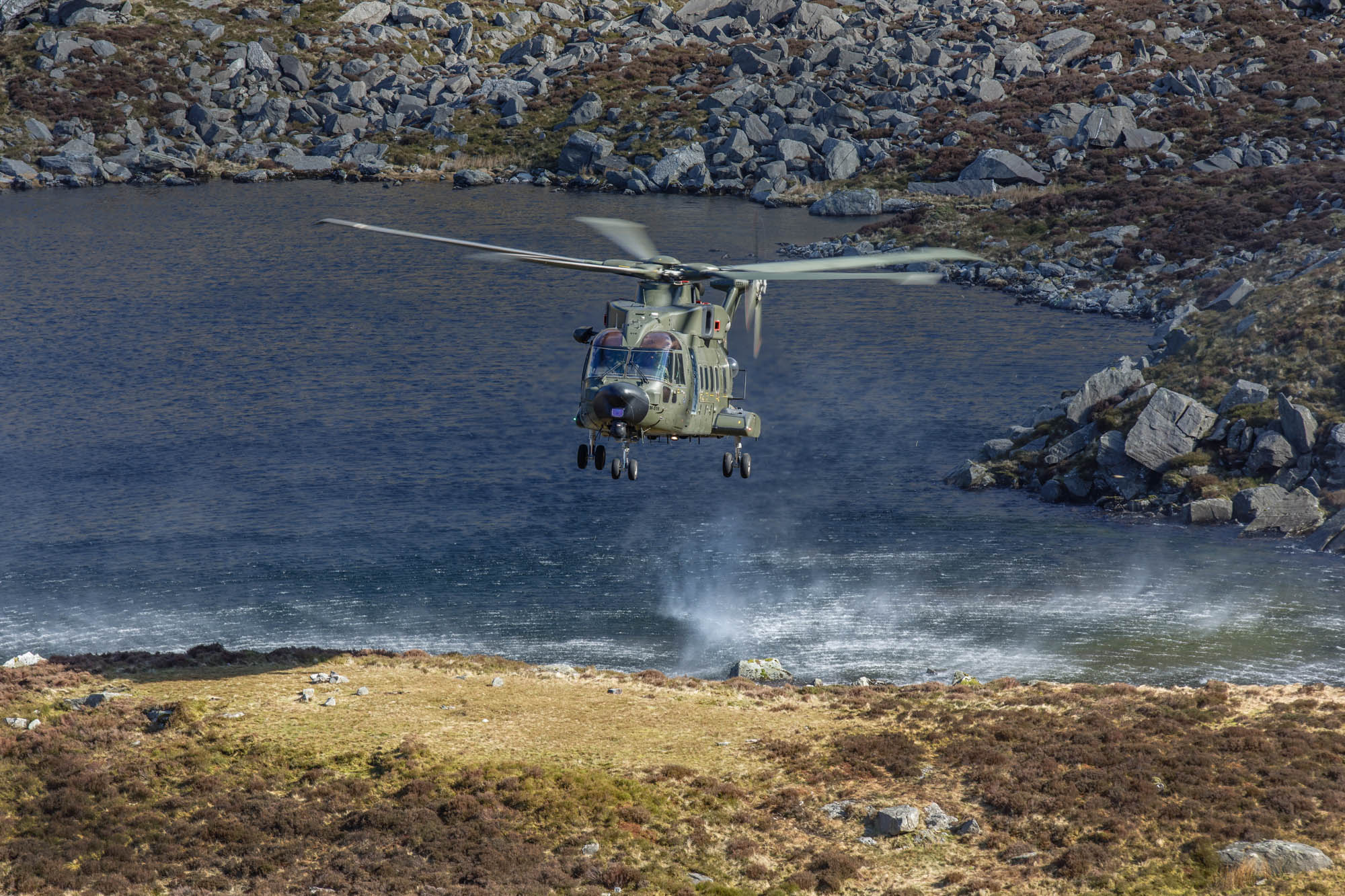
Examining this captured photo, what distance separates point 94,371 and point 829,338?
50.7 meters

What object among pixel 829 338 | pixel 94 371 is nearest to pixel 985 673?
pixel 829 338

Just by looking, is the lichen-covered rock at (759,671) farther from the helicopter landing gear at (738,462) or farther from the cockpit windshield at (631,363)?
the cockpit windshield at (631,363)

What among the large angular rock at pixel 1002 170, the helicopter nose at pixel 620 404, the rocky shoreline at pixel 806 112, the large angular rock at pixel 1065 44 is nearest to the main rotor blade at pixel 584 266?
the helicopter nose at pixel 620 404

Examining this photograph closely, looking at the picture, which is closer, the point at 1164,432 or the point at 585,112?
the point at 1164,432

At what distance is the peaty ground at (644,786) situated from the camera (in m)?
36.9

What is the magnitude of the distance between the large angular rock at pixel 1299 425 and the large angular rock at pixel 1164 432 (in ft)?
12.3

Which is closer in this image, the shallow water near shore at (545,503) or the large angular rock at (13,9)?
the shallow water near shore at (545,503)

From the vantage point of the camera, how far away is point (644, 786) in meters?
41.2

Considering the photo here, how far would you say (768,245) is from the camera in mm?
120375

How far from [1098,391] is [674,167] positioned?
75.6 m

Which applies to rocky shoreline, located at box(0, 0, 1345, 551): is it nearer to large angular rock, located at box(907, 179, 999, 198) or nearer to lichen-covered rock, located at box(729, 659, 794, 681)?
large angular rock, located at box(907, 179, 999, 198)

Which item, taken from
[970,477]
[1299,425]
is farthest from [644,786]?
[1299,425]

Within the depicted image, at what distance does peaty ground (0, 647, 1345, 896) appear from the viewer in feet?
121

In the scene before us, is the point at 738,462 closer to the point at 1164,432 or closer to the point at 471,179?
the point at 1164,432
